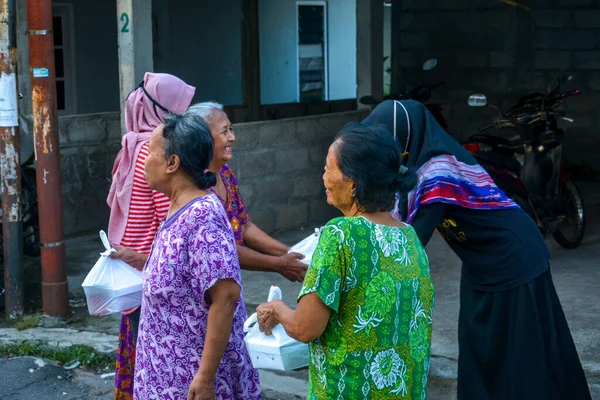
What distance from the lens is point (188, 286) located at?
2.90 metres

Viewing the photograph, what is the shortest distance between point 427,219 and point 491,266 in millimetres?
427

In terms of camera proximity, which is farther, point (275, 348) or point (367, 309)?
point (275, 348)

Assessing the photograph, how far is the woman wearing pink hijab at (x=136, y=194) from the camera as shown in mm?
3604

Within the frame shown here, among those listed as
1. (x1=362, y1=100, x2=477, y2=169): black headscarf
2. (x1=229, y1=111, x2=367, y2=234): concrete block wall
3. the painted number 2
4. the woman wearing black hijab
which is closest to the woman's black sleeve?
the woman wearing black hijab

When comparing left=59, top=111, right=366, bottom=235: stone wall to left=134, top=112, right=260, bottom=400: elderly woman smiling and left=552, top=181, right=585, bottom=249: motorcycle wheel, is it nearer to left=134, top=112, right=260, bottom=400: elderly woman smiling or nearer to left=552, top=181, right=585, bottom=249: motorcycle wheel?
left=552, top=181, right=585, bottom=249: motorcycle wheel

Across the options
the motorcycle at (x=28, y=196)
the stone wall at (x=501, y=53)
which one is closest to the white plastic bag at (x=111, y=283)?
the motorcycle at (x=28, y=196)

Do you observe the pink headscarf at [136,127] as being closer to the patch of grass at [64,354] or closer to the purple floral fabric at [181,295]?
the purple floral fabric at [181,295]

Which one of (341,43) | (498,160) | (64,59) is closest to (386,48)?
(341,43)

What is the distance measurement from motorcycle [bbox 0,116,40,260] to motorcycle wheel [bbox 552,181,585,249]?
13.8 ft

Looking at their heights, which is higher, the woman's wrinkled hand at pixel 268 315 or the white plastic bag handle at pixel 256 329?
the woman's wrinkled hand at pixel 268 315

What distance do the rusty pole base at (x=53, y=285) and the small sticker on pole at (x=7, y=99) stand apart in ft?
2.71

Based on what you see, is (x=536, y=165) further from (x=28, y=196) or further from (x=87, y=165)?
(x=28, y=196)

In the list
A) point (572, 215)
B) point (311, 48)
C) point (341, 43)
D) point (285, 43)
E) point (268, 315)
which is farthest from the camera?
point (341, 43)

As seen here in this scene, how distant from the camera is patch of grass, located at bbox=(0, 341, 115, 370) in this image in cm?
525
